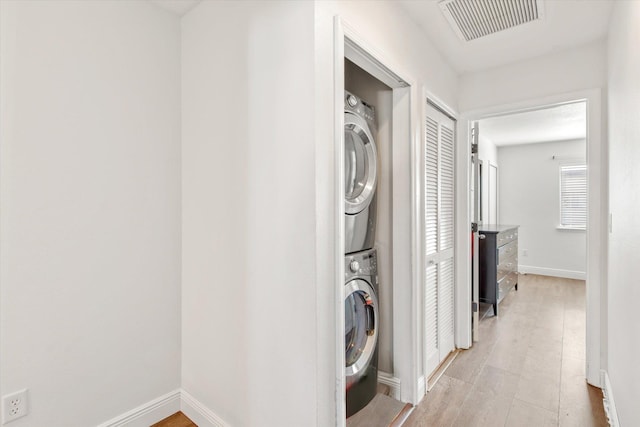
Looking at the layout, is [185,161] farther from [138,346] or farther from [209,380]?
[209,380]

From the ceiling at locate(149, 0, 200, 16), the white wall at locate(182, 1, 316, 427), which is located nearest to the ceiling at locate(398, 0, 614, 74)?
the white wall at locate(182, 1, 316, 427)

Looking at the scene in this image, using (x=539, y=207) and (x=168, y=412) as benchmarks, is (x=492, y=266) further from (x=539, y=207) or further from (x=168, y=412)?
(x=168, y=412)

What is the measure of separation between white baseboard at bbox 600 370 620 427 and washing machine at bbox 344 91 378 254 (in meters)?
1.54

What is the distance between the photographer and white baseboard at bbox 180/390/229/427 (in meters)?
1.72

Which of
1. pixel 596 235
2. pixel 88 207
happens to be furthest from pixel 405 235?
pixel 88 207

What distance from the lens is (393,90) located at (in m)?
2.00

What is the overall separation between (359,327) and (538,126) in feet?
14.4

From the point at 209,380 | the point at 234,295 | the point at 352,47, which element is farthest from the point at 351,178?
the point at 209,380

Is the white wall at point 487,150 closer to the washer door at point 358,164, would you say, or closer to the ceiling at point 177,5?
the washer door at point 358,164

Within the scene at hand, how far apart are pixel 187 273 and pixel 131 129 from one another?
86 centimetres

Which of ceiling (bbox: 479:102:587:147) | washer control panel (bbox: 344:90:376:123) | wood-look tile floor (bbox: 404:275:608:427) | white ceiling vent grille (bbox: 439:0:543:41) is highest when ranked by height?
ceiling (bbox: 479:102:587:147)

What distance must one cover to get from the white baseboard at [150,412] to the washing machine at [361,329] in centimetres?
103

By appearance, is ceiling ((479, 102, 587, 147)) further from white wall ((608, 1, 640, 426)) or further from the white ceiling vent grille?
white wall ((608, 1, 640, 426))

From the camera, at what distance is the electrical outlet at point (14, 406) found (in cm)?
137
